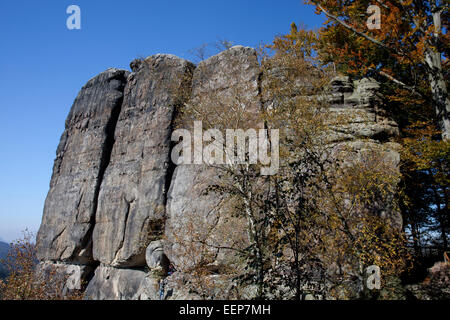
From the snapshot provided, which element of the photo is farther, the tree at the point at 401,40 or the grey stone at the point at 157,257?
the grey stone at the point at 157,257

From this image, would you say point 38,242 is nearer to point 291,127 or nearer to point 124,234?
point 124,234

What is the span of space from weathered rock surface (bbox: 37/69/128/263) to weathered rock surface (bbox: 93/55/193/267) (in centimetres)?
82

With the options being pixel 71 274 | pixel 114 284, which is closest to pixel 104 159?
pixel 71 274

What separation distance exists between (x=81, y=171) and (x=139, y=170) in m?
5.17

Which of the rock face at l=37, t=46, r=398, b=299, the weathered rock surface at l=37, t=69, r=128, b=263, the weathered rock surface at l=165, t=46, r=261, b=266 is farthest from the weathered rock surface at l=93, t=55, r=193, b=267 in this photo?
the weathered rock surface at l=165, t=46, r=261, b=266

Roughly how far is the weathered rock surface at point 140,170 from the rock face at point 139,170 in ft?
0.19

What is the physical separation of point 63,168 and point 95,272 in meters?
7.77

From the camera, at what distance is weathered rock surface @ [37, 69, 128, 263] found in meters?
15.4

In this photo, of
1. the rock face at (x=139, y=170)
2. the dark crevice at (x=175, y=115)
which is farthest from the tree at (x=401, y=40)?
the dark crevice at (x=175, y=115)

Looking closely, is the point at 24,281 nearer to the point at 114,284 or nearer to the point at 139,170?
the point at 114,284

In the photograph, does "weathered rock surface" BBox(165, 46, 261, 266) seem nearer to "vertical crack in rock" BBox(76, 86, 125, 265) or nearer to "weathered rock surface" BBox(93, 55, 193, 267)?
"weathered rock surface" BBox(93, 55, 193, 267)

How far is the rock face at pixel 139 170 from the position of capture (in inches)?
427

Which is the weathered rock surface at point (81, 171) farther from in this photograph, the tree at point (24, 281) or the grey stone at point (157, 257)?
the grey stone at point (157, 257)

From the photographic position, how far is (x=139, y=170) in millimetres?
14250
